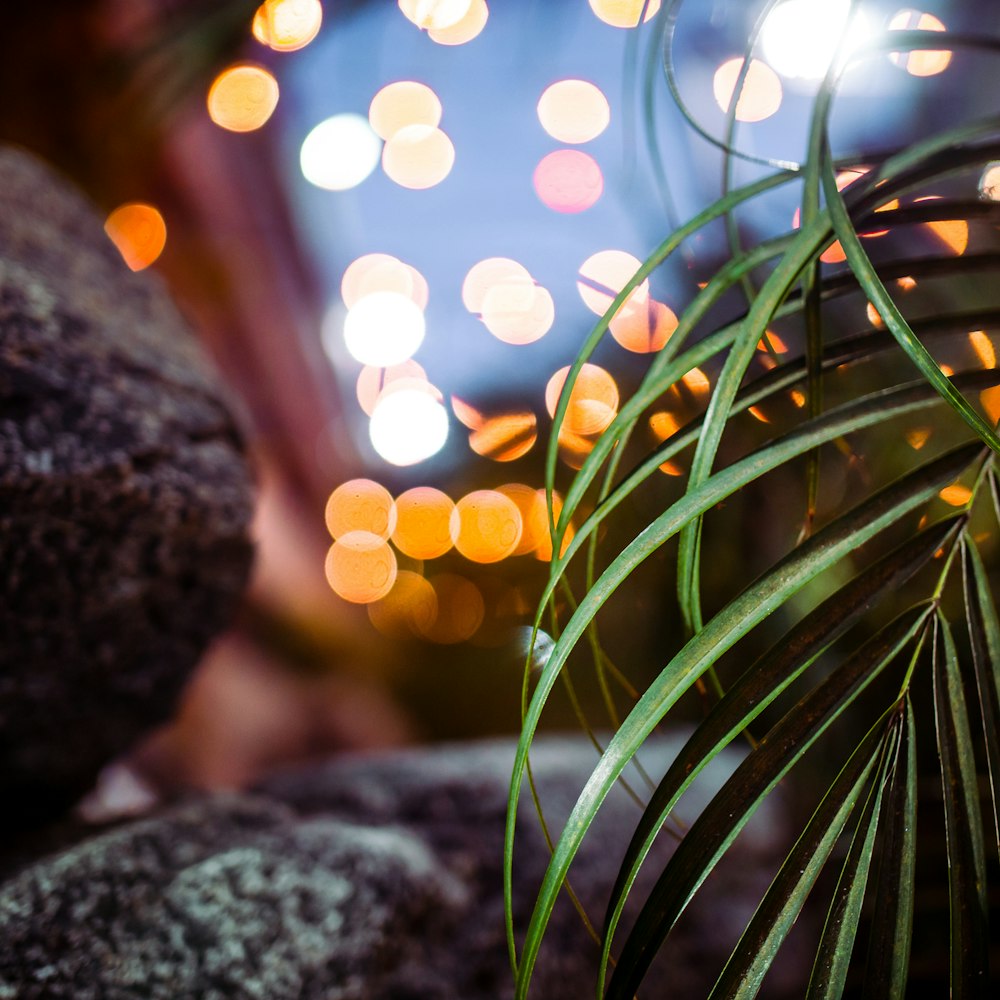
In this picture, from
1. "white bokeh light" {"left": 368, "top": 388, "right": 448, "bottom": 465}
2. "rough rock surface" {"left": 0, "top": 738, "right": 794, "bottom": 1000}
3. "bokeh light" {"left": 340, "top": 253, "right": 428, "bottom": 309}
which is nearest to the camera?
"rough rock surface" {"left": 0, "top": 738, "right": 794, "bottom": 1000}

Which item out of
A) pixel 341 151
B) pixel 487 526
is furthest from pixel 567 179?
pixel 487 526

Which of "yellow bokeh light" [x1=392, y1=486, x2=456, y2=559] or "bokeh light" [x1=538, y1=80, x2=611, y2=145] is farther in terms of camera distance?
"yellow bokeh light" [x1=392, y1=486, x2=456, y2=559]

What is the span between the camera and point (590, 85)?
4.15ft

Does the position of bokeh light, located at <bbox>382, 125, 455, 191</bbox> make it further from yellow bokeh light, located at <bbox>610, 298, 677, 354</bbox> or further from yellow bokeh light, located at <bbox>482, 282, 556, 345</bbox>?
yellow bokeh light, located at <bbox>610, 298, 677, 354</bbox>

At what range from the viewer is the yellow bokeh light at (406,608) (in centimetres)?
183

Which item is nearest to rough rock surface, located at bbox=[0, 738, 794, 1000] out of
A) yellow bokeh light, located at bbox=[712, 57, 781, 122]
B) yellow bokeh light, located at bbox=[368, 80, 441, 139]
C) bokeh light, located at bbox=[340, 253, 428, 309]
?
yellow bokeh light, located at bbox=[712, 57, 781, 122]

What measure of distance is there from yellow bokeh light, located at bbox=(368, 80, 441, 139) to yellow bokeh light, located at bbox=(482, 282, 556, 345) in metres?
0.34

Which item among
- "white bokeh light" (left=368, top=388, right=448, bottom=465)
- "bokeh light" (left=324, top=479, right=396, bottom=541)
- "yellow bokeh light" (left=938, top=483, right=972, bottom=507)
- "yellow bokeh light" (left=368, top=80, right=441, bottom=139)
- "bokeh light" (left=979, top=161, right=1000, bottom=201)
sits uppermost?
"yellow bokeh light" (left=368, top=80, right=441, bottom=139)

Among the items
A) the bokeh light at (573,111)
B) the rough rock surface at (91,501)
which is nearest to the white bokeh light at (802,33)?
the rough rock surface at (91,501)

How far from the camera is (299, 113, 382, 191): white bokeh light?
144cm

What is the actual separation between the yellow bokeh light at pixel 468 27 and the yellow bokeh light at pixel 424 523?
87cm

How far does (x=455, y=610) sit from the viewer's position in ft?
5.94

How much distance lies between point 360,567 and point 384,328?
24.0 inches

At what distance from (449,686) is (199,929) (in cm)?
135
